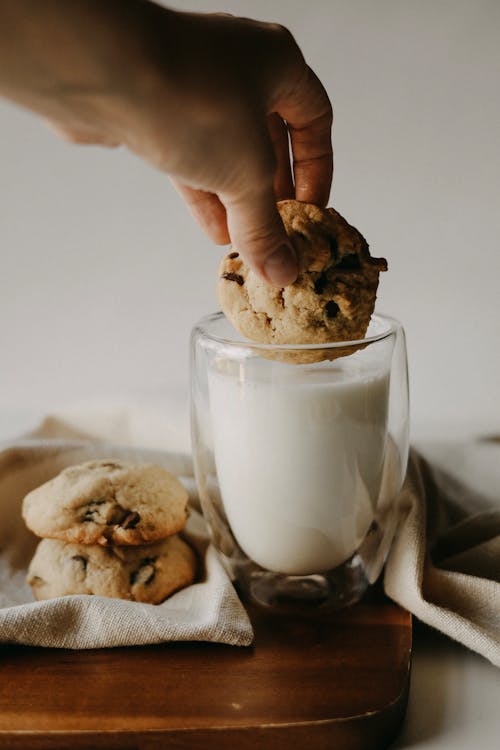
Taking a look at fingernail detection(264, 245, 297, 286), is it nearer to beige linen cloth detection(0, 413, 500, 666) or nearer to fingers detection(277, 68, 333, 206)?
fingers detection(277, 68, 333, 206)

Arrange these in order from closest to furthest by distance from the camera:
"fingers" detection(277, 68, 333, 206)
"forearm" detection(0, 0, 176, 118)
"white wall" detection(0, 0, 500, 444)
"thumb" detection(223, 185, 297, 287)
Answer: "forearm" detection(0, 0, 176, 118), "thumb" detection(223, 185, 297, 287), "fingers" detection(277, 68, 333, 206), "white wall" detection(0, 0, 500, 444)

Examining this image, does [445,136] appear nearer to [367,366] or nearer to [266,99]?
[367,366]

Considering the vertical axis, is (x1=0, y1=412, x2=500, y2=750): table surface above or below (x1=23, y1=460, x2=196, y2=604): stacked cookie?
below

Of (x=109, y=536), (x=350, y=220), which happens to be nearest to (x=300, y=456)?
(x=109, y=536)

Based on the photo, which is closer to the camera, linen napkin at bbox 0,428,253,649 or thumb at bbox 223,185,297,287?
thumb at bbox 223,185,297,287

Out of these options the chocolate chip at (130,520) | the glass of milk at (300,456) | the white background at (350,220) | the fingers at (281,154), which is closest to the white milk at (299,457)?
the glass of milk at (300,456)

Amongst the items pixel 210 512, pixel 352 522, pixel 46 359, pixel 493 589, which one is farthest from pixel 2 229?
pixel 493 589

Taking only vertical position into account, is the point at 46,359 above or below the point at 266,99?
below

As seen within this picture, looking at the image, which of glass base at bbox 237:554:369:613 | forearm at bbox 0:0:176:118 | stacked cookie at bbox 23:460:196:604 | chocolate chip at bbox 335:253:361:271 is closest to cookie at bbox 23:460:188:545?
stacked cookie at bbox 23:460:196:604
